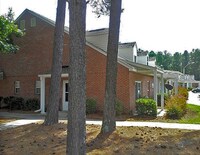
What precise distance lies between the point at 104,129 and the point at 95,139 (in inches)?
27.1

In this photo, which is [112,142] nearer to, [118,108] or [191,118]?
[118,108]

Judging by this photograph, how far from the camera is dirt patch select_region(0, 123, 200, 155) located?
25.4 feet


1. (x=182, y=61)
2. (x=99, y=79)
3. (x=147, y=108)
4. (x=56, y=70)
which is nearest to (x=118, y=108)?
(x=147, y=108)

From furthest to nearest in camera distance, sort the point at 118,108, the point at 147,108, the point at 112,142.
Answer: the point at 118,108 → the point at 147,108 → the point at 112,142

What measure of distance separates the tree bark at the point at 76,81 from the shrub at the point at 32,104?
16606mm

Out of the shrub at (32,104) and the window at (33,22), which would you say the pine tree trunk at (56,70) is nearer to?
the shrub at (32,104)

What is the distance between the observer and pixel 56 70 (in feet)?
40.8

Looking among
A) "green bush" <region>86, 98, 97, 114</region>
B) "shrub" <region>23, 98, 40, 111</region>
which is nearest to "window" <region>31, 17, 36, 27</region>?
"shrub" <region>23, 98, 40, 111</region>

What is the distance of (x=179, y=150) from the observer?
296 inches

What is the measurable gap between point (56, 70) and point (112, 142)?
199 inches

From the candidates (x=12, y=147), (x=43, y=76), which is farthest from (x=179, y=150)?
(x=43, y=76)

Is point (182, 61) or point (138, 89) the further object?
point (182, 61)

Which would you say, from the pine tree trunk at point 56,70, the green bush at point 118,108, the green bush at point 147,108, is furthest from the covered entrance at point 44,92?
the pine tree trunk at point 56,70

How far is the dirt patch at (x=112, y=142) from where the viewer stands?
7.74 metres
